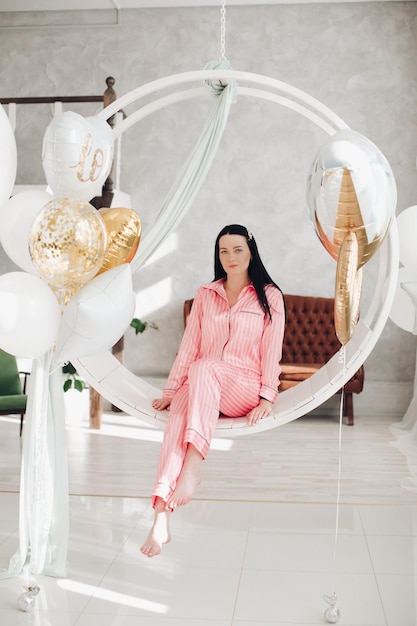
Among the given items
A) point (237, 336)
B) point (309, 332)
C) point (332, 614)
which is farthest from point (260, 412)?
point (309, 332)

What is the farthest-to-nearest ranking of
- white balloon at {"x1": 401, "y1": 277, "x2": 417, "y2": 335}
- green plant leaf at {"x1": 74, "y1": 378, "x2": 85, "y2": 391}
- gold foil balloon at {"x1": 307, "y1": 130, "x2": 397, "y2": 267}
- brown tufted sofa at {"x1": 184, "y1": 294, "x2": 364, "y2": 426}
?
brown tufted sofa at {"x1": 184, "y1": 294, "x2": 364, "y2": 426} → green plant leaf at {"x1": 74, "y1": 378, "x2": 85, "y2": 391} → white balloon at {"x1": 401, "y1": 277, "x2": 417, "y2": 335} → gold foil balloon at {"x1": 307, "y1": 130, "x2": 397, "y2": 267}

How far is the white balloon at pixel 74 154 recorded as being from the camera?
2438 millimetres

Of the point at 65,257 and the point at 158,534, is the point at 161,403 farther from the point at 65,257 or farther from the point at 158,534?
the point at 65,257

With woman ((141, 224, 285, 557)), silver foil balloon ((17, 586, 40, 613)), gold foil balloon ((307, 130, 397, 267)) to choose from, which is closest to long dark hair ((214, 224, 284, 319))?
woman ((141, 224, 285, 557))

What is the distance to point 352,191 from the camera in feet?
7.22

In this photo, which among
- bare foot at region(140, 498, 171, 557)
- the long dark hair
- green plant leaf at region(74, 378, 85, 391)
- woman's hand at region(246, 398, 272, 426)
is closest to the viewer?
bare foot at region(140, 498, 171, 557)

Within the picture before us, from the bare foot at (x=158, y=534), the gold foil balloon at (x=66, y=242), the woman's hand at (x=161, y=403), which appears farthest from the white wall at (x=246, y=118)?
→ the gold foil balloon at (x=66, y=242)

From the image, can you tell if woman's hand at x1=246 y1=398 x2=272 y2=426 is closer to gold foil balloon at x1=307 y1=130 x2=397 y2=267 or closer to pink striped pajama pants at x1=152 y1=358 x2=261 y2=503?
pink striped pajama pants at x1=152 y1=358 x2=261 y2=503

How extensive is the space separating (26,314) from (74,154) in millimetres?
541

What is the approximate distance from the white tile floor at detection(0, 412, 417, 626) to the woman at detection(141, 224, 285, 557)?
37 centimetres

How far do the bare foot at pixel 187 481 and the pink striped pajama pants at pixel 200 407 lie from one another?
0.02m

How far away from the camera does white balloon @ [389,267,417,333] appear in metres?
2.93

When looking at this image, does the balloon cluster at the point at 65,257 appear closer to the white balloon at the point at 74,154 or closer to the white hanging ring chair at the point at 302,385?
the white balloon at the point at 74,154

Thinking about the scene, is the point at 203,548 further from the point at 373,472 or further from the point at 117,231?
the point at 373,472
